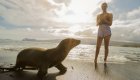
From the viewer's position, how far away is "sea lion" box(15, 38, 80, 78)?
6766 millimetres

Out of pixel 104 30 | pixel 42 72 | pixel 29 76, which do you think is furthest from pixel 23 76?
pixel 104 30

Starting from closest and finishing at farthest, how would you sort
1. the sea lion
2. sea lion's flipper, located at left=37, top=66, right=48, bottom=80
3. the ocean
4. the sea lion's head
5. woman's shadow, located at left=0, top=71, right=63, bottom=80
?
woman's shadow, located at left=0, top=71, right=63, bottom=80 < sea lion's flipper, located at left=37, top=66, right=48, bottom=80 < the sea lion < the sea lion's head < the ocean

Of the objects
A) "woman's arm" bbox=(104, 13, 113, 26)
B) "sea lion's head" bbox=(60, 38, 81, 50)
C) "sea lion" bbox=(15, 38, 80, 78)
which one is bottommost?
"sea lion" bbox=(15, 38, 80, 78)

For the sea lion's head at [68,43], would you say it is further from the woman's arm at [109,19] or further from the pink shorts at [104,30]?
the woman's arm at [109,19]

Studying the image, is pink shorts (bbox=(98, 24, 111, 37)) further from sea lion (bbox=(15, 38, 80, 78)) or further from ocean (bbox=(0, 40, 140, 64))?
sea lion (bbox=(15, 38, 80, 78))

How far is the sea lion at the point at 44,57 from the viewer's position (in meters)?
6.77

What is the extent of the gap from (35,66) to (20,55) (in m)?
0.68

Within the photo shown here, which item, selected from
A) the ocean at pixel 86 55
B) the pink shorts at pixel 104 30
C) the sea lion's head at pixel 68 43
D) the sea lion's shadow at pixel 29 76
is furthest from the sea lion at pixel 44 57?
the pink shorts at pixel 104 30

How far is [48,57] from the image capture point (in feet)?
22.6

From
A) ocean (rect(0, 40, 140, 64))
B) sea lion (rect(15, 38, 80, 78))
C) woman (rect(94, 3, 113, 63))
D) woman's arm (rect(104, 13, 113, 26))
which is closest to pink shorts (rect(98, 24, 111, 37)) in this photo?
woman (rect(94, 3, 113, 63))

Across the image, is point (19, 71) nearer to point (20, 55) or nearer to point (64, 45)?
point (20, 55)

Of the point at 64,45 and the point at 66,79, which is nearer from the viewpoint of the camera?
the point at 66,79

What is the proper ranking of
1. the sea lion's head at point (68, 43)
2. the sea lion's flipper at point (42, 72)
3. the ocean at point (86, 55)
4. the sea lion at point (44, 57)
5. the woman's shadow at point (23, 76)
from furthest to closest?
the ocean at point (86, 55)
the sea lion's head at point (68, 43)
the sea lion at point (44, 57)
the sea lion's flipper at point (42, 72)
the woman's shadow at point (23, 76)

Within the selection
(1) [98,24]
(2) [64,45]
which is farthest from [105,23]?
(2) [64,45]
